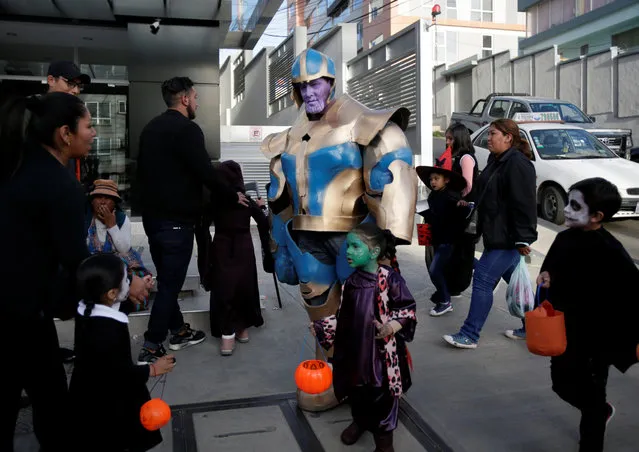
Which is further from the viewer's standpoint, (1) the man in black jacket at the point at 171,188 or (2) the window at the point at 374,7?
(2) the window at the point at 374,7

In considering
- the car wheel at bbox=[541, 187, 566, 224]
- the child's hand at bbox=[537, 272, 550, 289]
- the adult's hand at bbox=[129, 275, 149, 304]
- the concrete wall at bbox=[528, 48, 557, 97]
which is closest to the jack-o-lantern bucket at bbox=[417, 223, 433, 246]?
the child's hand at bbox=[537, 272, 550, 289]

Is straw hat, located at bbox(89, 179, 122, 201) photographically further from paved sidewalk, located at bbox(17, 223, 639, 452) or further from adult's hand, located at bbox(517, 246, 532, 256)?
adult's hand, located at bbox(517, 246, 532, 256)

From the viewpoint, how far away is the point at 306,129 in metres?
3.63

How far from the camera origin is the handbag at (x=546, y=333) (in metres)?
2.73

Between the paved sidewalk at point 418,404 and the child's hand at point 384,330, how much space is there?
0.69m

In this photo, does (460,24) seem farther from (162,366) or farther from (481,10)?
(162,366)

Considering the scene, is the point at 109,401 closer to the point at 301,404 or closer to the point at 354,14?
the point at 301,404

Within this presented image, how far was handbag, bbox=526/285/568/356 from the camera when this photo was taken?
107 inches

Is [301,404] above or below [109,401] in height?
below

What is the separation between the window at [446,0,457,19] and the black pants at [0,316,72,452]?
40.9m

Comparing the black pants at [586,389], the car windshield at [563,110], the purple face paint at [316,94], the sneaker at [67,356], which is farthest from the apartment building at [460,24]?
the black pants at [586,389]

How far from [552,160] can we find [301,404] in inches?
329

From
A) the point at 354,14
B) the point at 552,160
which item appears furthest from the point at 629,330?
the point at 354,14

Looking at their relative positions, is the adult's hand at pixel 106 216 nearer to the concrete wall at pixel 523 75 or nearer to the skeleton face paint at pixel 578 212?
the skeleton face paint at pixel 578 212
